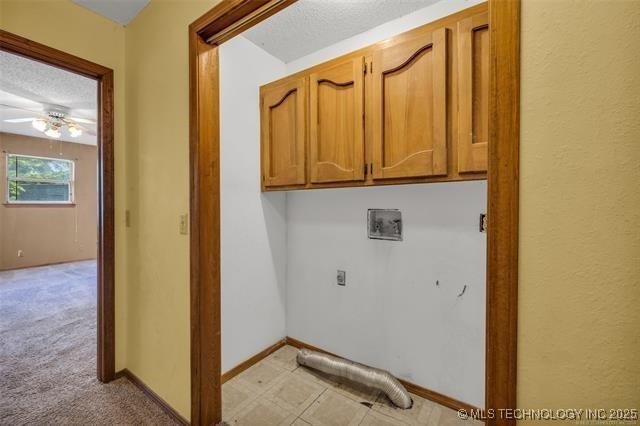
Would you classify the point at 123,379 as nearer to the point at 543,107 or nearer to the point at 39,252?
the point at 543,107

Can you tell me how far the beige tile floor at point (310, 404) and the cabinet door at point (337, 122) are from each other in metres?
1.44

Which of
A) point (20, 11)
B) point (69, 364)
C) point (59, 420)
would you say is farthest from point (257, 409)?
point (20, 11)

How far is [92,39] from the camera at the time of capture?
171cm

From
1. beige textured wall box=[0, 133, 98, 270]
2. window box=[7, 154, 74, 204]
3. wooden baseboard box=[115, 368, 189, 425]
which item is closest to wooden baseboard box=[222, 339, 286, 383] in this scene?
wooden baseboard box=[115, 368, 189, 425]

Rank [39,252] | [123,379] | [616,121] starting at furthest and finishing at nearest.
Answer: [39,252]
[123,379]
[616,121]

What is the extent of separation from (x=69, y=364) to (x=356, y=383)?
2.19 metres

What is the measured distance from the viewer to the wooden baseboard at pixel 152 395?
148 cm

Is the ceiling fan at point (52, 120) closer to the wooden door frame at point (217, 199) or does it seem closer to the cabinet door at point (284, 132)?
the cabinet door at point (284, 132)

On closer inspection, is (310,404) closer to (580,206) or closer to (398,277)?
(398,277)

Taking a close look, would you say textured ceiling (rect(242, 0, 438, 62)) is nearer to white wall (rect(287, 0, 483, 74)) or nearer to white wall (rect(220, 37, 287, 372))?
white wall (rect(287, 0, 483, 74))

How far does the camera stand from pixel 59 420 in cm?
151

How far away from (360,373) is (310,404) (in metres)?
0.38

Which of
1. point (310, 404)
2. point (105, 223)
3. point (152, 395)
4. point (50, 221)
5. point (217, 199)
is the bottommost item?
point (310, 404)

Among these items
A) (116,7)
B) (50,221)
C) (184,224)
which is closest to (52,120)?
(50,221)
